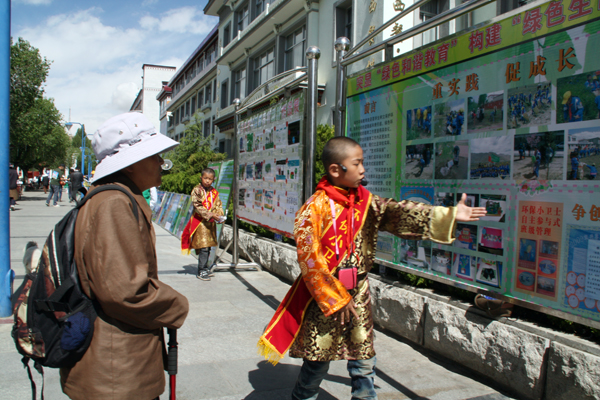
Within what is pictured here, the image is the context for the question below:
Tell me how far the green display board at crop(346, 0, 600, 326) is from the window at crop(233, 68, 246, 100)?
749 inches

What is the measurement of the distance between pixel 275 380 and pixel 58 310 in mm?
2236

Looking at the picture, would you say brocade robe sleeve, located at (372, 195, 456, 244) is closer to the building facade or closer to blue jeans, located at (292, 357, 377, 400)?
blue jeans, located at (292, 357, 377, 400)

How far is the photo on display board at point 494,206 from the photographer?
2828 millimetres

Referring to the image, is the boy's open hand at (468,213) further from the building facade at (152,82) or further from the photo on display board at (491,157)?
the building facade at (152,82)

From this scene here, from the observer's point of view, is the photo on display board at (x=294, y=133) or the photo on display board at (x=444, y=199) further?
the photo on display board at (x=294, y=133)

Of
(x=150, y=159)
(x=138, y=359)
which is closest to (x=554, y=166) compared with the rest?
(x=150, y=159)

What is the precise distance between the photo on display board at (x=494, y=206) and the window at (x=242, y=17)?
20361 millimetres

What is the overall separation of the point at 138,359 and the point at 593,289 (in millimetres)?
2337

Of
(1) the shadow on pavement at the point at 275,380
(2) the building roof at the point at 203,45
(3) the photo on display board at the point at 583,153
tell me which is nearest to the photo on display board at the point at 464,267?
(3) the photo on display board at the point at 583,153

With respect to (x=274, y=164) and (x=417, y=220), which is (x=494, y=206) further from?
(x=274, y=164)

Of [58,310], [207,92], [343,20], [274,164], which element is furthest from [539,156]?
[207,92]

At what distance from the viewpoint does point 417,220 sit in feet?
8.21

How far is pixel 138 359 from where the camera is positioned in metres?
1.69

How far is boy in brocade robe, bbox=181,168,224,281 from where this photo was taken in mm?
6977
